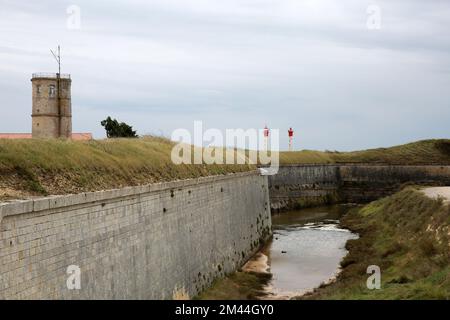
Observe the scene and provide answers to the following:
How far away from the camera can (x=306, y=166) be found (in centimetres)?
6384

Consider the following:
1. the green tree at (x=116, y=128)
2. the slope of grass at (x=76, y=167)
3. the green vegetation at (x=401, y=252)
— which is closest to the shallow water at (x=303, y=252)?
the green vegetation at (x=401, y=252)

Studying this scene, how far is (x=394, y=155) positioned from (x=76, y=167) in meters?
65.5

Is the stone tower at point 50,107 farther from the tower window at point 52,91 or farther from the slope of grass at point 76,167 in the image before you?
the slope of grass at point 76,167

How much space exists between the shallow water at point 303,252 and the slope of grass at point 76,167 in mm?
6666

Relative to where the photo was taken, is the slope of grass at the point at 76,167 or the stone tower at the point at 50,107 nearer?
the slope of grass at the point at 76,167

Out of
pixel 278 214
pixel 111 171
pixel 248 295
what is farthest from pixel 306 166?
pixel 111 171

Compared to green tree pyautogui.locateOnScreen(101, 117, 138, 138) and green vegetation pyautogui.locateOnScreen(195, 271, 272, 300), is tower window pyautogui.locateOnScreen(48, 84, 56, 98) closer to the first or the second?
green tree pyautogui.locateOnScreen(101, 117, 138, 138)

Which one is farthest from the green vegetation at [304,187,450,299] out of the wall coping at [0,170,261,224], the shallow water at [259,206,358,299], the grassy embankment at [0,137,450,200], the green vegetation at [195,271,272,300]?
the grassy embankment at [0,137,450,200]

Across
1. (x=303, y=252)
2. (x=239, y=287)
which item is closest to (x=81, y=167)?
(x=239, y=287)

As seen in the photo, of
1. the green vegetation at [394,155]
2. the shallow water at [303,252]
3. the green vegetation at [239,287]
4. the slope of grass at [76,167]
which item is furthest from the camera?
the green vegetation at [394,155]

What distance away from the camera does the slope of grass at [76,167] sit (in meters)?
14.2

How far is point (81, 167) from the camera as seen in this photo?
56.7 feet

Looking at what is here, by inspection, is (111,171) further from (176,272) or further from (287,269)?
(287,269)

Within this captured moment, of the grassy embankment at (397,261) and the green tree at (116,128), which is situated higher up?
the green tree at (116,128)
